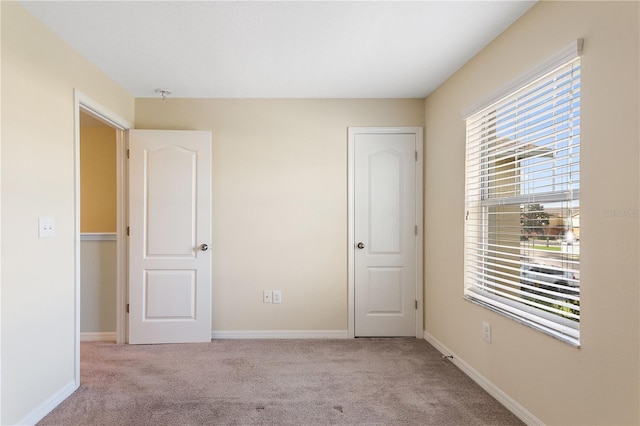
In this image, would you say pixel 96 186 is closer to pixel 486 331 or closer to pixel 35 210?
pixel 35 210

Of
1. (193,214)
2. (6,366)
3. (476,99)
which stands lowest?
(6,366)

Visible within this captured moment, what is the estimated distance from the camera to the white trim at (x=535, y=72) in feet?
5.35

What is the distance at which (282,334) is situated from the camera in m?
3.41

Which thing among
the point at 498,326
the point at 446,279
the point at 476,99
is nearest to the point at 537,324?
the point at 498,326

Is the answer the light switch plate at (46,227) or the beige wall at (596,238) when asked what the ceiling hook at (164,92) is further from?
the beige wall at (596,238)

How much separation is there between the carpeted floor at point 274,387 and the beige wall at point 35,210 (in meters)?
0.34

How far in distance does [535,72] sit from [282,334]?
2.94 m

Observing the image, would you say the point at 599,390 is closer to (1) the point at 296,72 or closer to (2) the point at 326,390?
(2) the point at 326,390

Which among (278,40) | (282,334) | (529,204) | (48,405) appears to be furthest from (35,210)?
(529,204)

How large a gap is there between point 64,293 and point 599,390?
9.93 ft

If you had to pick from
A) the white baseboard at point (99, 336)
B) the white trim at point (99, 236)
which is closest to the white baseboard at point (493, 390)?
the white baseboard at point (99, 336)

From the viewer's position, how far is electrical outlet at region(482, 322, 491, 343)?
2324 millimetres

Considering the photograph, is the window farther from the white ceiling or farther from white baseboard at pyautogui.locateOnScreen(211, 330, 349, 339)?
white baseboard at pyautogui.locateOnScreen(211, 330, 349, 339)

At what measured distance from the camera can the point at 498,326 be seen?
87.7 inches
